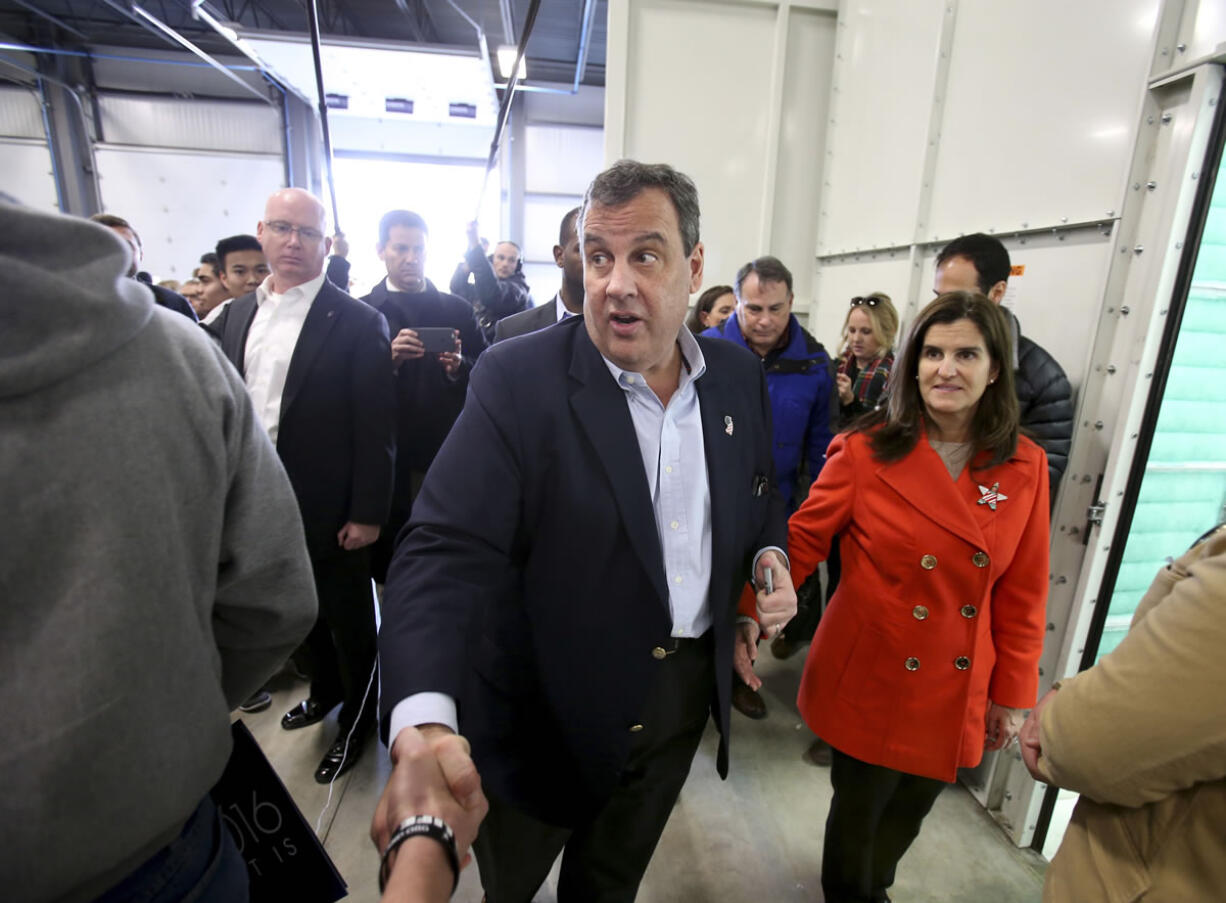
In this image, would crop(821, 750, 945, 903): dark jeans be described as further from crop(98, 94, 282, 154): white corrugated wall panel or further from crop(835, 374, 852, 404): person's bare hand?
crop(98, 94, 282, 154): white corrugated wall panel

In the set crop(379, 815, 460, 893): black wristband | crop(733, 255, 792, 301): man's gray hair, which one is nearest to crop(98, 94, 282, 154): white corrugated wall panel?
crop(733, 255, 792, 301): man's gray hair

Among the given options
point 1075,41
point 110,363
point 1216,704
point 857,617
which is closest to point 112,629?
point 110,363

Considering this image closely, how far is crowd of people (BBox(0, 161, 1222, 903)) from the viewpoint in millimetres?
744

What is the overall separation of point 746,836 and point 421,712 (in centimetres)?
209

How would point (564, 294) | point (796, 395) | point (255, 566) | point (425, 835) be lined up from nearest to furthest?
point (425, 835) < point (255, 566) < point (564, 294) < point (796, 395)

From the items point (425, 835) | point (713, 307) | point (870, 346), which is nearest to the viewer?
point (425, 835)

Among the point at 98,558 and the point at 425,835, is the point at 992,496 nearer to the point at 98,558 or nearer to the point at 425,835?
the point at 425,835

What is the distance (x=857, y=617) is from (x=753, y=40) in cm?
382

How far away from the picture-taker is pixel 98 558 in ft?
2.46

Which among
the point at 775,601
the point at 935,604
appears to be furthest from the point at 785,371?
the point at 775,601

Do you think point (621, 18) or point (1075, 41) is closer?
point (1075, 41)

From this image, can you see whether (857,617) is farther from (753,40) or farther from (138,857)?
(753,40)

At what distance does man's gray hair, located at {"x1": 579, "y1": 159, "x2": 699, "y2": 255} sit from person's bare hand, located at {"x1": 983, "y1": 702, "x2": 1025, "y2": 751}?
167 cm

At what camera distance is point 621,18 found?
12.3 feet
